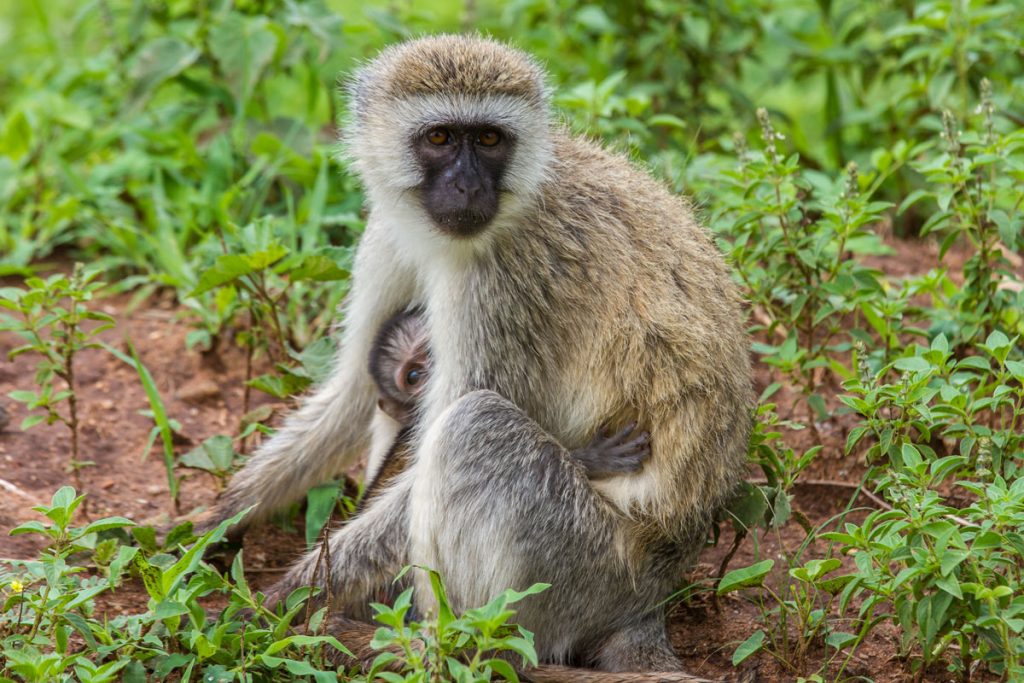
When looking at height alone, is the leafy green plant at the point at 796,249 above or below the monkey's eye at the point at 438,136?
below

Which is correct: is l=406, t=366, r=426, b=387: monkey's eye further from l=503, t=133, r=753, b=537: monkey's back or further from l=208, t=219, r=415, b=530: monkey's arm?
l=503, t=133, r=753, b=537: monkey's back

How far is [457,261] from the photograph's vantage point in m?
5.19

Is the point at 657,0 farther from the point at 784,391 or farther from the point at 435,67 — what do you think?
the point at 435,67

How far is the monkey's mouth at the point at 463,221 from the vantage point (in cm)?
503

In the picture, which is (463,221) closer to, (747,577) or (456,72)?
(456,72)

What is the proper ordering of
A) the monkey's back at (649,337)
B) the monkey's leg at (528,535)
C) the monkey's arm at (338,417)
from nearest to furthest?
the monkey's leg at (528,535), the monkey's back at (649,337), the monkey's arm at (338,417)

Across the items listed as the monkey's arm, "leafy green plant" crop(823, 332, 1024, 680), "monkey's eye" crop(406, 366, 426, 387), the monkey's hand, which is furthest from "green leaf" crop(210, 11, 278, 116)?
"leafy green plant" crop(823, 332, 1024, 680)

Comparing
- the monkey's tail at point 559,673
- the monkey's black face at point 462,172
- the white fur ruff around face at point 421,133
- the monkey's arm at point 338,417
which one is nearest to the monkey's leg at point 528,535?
the monkey's tail at point 559,673

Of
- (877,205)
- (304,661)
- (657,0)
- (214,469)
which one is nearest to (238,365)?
(214,469)

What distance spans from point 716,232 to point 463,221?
165cm

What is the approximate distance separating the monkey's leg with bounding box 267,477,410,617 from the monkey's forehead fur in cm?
159

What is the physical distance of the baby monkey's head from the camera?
219 inches

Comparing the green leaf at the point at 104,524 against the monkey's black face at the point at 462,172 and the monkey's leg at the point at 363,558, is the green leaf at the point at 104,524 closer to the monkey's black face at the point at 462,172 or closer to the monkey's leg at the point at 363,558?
the monkey's leg at the point at 363,558

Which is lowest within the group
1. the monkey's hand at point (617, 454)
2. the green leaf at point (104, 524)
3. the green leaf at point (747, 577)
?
the green leaf at point (747, 577)
